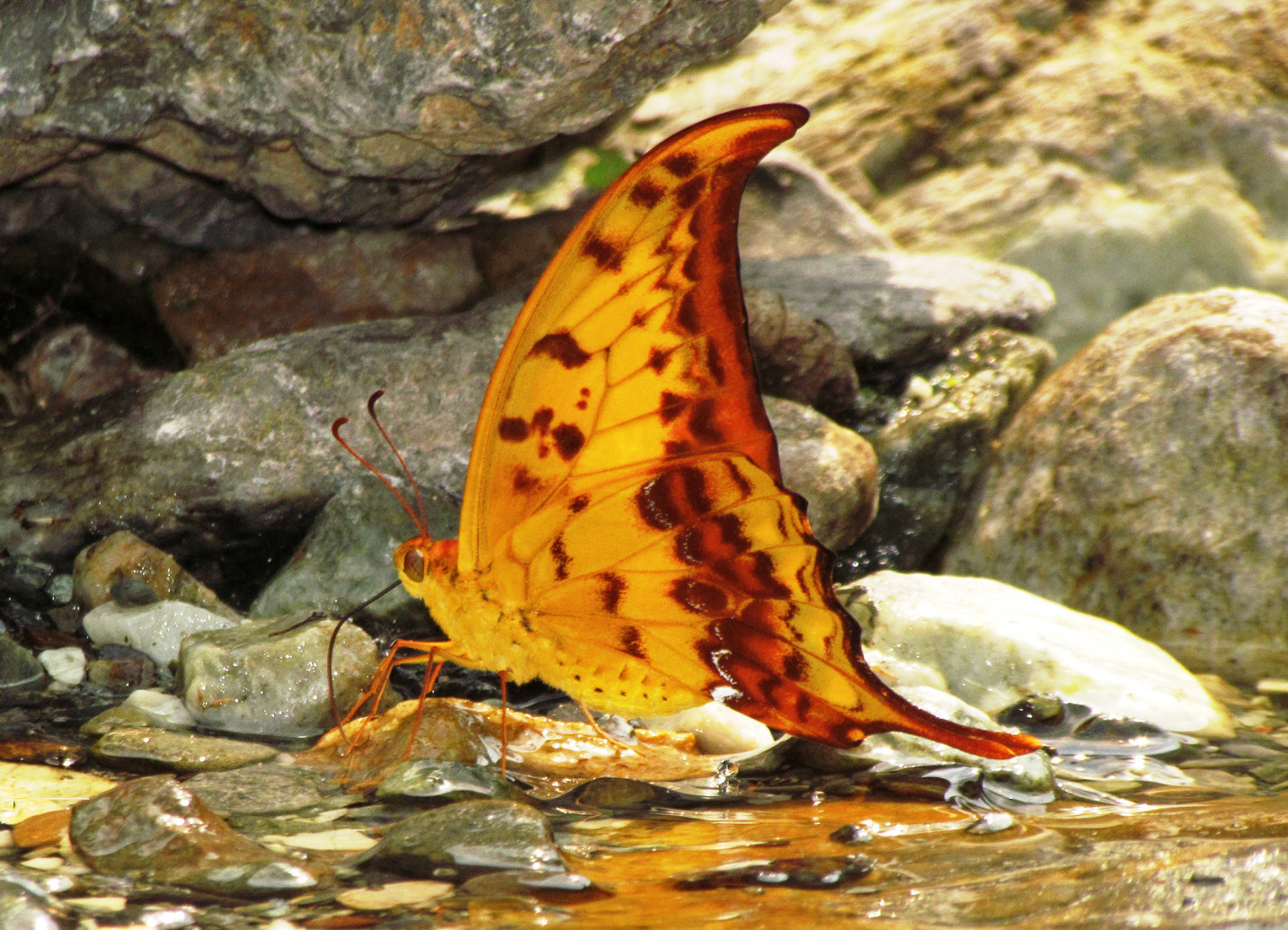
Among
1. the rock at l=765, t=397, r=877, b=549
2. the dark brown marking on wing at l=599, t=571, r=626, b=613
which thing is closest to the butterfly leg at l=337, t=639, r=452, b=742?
the dark brown marking on wing at l=599, t=571, r=626, b=613

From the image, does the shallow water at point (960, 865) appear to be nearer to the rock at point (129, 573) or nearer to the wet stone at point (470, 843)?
the wet stone at point (470, 843)

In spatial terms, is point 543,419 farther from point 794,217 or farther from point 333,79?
point 794,217

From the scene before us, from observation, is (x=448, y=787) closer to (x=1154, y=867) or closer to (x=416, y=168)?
(x=1154, y=867)

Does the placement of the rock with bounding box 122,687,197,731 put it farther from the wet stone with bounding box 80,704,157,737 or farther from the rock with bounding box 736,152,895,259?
the rock with bounding box 736,152,895,259

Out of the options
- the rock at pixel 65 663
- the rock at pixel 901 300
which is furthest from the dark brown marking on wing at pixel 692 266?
the rock at pixel 901 300

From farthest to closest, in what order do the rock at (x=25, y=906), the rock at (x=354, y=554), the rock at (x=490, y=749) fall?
the rock at (x=354, y=554)
the rock at (x=490, y=749)
the rock at (x=25, y=906)

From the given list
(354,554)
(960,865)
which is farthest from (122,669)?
(960,865)
